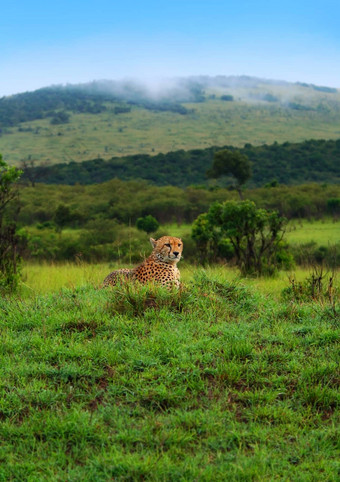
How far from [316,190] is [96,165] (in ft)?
123

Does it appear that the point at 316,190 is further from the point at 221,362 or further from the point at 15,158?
the point at 15,158

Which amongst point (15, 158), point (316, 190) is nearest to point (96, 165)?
point (15, 158)

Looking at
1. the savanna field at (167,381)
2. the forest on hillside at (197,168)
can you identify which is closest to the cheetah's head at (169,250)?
the savanna field at (167,381)

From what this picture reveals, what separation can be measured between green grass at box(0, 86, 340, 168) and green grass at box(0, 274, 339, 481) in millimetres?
84409

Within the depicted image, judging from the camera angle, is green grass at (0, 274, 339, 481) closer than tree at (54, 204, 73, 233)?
Yes

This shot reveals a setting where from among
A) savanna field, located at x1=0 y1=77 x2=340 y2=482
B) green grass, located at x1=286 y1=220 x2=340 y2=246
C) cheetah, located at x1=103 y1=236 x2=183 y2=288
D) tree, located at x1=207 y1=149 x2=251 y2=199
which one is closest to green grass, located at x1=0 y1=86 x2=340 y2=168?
tree, located at x1=207 y1=149 x2=251 y2=199

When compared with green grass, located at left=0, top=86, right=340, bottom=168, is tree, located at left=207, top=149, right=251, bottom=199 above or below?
below

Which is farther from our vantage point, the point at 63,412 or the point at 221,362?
the point at 221,362

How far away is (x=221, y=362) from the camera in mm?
4082

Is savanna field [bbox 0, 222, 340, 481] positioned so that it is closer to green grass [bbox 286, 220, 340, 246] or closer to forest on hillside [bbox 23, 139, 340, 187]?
green grass [bbox 286, 220, 340, 246]

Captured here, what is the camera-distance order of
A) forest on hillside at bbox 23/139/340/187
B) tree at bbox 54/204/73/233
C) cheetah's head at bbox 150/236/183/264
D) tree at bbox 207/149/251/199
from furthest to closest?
1. forest on hillside at bbox 23/139/340/187
2. tree at bbox 207/149/251/199
3. tree at bbox 54/204/73/233
4. cheetah's head at bbox 150/236/183/264

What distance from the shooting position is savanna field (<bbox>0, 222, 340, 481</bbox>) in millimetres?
3061

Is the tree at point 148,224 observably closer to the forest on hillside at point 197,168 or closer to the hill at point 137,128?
the forest on hillside at point 197,168

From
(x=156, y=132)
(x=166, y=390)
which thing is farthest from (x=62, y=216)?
(x=156, y=132)
